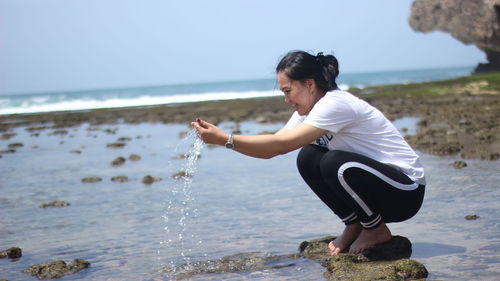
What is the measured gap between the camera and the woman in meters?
4.16

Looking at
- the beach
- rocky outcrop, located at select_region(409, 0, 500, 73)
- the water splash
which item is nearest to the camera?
the beach

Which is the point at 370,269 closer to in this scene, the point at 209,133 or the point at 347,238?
the point at 347,238

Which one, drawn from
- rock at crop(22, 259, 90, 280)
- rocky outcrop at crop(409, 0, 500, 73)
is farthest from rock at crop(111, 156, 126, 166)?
rocky outcrop at crop(409, 0, 500, 73)

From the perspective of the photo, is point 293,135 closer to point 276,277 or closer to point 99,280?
point 276,277

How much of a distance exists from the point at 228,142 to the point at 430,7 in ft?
104

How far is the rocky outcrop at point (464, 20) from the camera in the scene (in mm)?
26589

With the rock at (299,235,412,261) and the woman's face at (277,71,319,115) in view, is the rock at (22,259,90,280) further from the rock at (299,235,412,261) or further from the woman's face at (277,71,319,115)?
the woman's face at (277,71,319,115)

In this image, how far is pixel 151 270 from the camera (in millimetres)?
4727

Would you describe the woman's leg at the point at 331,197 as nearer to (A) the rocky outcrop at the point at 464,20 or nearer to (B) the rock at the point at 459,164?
(B) the rock at the point at 459,164

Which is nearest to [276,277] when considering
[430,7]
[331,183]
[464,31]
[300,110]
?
[331,183]

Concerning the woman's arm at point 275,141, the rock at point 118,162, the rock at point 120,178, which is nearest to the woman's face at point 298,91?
the woman's arm at point 275,141

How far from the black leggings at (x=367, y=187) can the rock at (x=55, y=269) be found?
6.21 ft

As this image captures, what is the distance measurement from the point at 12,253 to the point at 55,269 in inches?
31.2

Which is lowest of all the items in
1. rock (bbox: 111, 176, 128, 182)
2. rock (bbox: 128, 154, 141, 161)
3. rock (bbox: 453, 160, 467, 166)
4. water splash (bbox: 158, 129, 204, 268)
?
rock (bbox: 128, 154, 141, 161)
